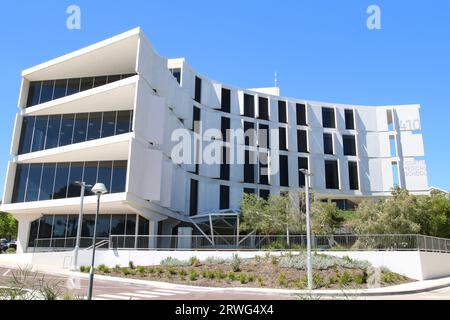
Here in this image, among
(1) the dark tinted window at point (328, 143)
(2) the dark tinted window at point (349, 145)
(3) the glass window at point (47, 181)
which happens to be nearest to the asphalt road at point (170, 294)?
(3) the glass window at point (47, 181)

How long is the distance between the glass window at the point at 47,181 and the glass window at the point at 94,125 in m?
4.31

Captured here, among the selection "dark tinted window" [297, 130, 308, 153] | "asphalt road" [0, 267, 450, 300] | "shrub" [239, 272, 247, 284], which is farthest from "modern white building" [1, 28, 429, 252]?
"asphalt road" [0, 267, 450, 300]

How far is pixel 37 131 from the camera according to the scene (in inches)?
1484

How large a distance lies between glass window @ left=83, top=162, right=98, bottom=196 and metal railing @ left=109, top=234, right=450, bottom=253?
5.79 m

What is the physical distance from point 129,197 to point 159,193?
10.6ft

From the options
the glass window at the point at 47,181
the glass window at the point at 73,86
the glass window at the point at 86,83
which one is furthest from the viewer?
the glass window at the point at 73,86

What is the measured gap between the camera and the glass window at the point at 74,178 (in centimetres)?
3395

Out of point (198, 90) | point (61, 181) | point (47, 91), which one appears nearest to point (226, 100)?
point (198, 90)

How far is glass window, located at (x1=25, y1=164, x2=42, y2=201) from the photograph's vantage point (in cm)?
3572

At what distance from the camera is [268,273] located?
76.3 feet

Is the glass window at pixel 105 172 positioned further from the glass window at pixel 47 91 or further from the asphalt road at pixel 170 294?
the asphalt road at pixel 170 294

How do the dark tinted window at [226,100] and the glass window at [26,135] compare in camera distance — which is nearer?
the glass window at [26,135]

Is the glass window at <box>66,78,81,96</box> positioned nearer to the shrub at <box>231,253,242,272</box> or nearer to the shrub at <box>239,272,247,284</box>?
the shrub at <box>231,253,242,272</box>

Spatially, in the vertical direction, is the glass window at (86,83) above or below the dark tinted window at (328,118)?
below
